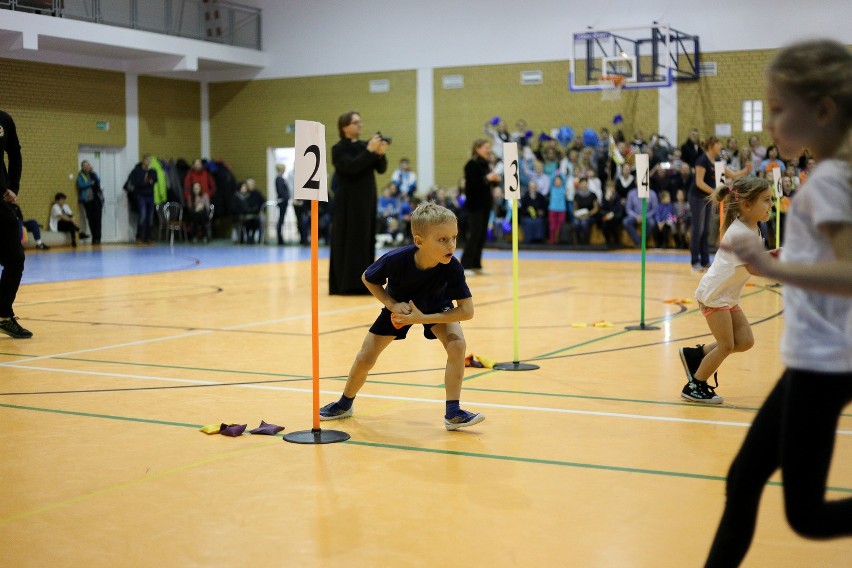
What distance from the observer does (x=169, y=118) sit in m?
26.8

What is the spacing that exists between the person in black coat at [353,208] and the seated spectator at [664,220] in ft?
35.7

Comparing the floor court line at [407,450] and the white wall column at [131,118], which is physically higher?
the white wall column at [131,118]

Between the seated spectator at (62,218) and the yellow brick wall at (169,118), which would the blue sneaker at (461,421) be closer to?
the seated spectator at (62,218)

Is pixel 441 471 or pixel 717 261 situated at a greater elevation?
pixel 717 261

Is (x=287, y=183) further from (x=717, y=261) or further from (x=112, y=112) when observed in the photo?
(x=717, y=261)

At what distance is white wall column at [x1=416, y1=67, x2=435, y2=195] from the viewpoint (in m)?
24.8

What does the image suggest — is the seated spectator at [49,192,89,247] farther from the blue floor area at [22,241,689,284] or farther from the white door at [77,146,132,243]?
the white door at [77,146,132,243]

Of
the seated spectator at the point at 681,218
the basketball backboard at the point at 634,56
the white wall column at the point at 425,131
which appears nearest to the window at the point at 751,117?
the basketball backboard at the point at 634,56

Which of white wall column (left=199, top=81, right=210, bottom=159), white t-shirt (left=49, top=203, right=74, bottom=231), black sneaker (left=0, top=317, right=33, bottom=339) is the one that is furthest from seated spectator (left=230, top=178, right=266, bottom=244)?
black sneaker (left=0, top=317, right=33, bottom=339)

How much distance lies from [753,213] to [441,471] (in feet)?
7.03

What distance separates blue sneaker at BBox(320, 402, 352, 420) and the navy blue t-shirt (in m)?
0.76

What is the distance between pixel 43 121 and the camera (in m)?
23.2

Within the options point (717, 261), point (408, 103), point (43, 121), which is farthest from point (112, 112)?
point (717, 261)

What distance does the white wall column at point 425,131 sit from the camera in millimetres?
24828
